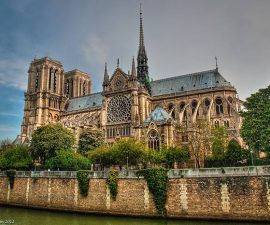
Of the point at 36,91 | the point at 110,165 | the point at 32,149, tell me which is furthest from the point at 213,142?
the point at 36,91

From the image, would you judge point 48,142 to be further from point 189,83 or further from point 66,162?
point 189,83

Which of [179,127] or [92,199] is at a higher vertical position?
[179,127]

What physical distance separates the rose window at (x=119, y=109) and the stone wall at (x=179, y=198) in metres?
31.6

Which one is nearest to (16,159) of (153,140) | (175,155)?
(153,140)

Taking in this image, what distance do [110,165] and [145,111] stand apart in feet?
65.5

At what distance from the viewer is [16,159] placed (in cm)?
5169

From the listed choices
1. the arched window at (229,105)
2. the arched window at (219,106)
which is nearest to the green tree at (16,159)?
the arched window at (219,106)

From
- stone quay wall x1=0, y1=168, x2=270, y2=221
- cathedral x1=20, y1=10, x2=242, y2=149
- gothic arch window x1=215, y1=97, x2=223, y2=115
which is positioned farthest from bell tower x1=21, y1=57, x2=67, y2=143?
stone quay wall x1=0, y1=168, x2=270, y2=221

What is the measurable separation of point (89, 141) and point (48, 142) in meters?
10.8

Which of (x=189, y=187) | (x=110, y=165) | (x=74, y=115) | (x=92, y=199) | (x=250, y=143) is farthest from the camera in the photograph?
(x=74, y=115)

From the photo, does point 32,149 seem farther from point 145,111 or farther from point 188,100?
point 188,100

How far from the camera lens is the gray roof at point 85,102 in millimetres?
84581

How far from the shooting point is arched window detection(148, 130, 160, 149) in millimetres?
52719

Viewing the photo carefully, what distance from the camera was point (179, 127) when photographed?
5394 cm
